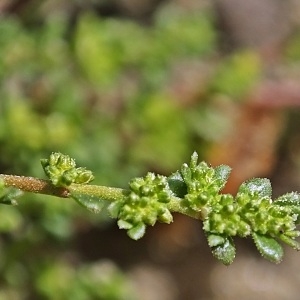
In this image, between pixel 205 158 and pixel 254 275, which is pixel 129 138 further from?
pixel 254 275

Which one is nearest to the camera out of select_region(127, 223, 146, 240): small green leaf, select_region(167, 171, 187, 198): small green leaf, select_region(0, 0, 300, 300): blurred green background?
select_region(127, 223, 146, 240): small green leaf

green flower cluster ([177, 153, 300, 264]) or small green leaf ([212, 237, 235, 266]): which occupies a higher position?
green flower cluster ([177, 153, 300, 264])

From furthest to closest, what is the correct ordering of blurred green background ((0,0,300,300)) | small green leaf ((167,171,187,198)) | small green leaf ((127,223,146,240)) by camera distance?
blurred green background ((0,0,300,300))
small green leaf ((167,171,187,198))
small green leaf ((127,223,146,240))

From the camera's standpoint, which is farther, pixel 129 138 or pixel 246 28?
pixel 246 28

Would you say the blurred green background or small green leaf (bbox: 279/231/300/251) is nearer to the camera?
small green leaf (bbox: 279/231/300/251)

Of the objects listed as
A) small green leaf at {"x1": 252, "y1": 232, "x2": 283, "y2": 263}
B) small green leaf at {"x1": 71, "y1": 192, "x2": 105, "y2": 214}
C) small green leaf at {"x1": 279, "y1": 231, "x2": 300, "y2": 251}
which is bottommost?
small green leaf at {"x1": 252, "y1": 232, "x2": 283, "y2": 263}

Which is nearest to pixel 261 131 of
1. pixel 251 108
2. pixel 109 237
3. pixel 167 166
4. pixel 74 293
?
pixel 251 108

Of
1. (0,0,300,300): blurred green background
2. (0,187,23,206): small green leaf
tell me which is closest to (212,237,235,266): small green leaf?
(0,187,23,206): small green leaf

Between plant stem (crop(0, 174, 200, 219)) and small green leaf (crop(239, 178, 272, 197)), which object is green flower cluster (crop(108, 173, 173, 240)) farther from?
small green leaf (crop(239, 178, 272, 197))
